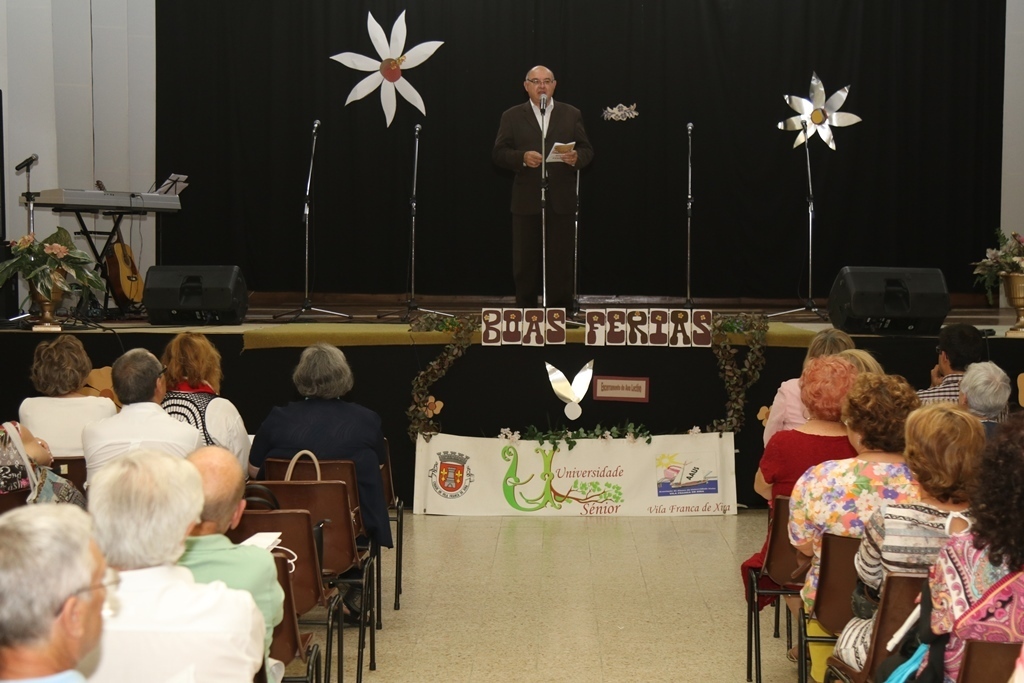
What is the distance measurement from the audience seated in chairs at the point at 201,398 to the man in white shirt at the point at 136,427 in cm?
15

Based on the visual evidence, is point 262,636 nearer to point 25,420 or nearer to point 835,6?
point 25,420

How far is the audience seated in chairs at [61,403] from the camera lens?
398 centimetres

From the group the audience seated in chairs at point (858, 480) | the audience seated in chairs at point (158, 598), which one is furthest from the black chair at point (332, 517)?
the audience seated in chairs at point (158, 598)

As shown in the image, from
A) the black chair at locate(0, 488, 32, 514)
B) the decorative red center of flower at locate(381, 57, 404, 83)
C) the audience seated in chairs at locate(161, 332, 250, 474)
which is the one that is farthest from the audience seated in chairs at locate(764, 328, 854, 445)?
the decorative red center of flower at locate(381, 57, 404, 83)

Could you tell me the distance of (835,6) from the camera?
9.55m

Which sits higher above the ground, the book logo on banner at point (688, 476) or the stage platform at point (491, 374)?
the stage platform at point (491, 374)

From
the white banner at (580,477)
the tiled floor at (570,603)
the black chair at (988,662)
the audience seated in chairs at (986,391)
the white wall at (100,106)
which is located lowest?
the tiled floor at (570,603)

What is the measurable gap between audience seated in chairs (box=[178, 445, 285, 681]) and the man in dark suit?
481 cm

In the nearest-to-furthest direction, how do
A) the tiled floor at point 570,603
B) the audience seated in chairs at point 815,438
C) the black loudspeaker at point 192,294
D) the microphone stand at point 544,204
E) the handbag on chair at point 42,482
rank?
the handbag on chair at point 42,482 → the audience seated in chairs at point 815,438 → the tiled floor at point 570,603 → the black loudspeaker at point 192,294 → the microphone stand at point 544,204

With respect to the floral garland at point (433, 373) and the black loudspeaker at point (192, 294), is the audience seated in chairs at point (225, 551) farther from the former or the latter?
the black loudspeaker at point (192, 294)

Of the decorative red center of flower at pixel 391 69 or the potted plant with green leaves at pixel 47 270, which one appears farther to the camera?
the decorative red center of flower at pixel 391 69

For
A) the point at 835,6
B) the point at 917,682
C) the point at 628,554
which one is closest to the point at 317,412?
the point at 628,554

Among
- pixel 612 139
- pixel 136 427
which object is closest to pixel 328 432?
pixel 136 427

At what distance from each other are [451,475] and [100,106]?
563 cm
